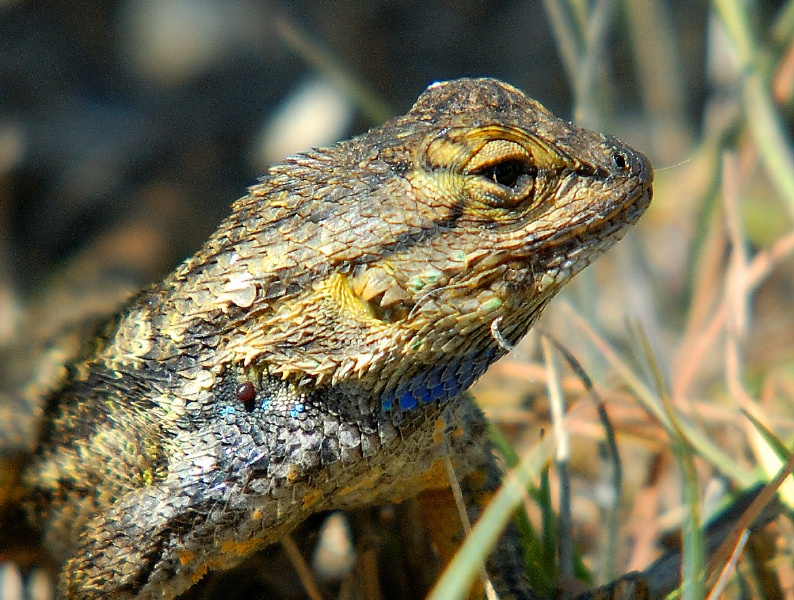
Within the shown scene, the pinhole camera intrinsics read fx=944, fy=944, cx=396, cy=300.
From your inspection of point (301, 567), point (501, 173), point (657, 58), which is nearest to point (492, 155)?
point (501, 173)

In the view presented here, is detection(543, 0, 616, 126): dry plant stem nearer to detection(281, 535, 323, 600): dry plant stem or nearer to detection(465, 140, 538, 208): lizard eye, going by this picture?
detection(465, 140, 538, 208): lizard eye

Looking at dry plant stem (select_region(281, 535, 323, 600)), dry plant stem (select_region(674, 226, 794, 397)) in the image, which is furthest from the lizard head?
dry plant stem (select_region(674, 226, 794, 397))

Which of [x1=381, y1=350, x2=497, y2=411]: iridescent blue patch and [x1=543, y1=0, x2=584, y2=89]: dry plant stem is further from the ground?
[x1=543, y1=0, x2=584, y2=89]: dry plant stem

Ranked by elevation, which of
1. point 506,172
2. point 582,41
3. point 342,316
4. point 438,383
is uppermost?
point 582,41

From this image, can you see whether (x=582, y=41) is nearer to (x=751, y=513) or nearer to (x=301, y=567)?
(x=751, y=513)

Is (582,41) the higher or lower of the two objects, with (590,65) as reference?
higher

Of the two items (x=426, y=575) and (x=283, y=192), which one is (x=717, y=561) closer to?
(x=426, y=575)

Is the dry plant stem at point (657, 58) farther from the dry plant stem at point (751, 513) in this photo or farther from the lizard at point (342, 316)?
the dry plant stem at point (751, 513)

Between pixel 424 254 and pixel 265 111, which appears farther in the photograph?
pixel 265 111

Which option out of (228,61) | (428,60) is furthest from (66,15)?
(428,60)
